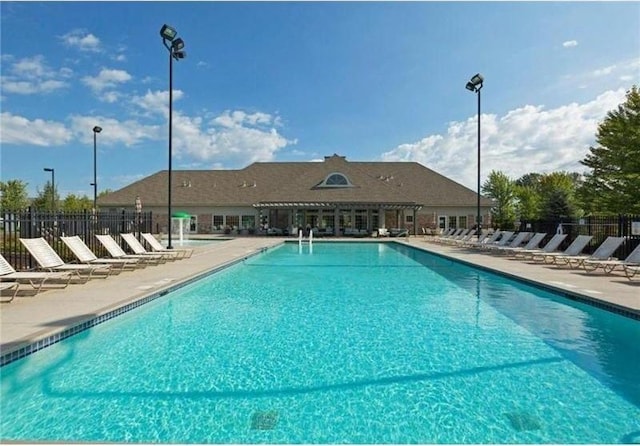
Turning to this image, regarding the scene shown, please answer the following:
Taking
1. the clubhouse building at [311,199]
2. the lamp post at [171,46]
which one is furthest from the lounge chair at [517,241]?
the clubhouse building at [311,199]

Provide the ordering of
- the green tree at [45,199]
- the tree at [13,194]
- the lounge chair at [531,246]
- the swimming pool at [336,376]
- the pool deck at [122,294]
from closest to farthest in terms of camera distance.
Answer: the swimming pool at [336,376] < the pool deck at [122,294] < the lounge chair at [531,246] < the green tree at [45,199] < the tree at [13,194]

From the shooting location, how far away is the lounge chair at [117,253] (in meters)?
12.1

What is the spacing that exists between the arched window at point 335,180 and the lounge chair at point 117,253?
22858 millimetres

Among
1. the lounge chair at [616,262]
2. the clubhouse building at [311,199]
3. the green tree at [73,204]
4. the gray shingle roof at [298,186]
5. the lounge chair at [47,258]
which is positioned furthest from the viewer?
the green tree at [73,204]

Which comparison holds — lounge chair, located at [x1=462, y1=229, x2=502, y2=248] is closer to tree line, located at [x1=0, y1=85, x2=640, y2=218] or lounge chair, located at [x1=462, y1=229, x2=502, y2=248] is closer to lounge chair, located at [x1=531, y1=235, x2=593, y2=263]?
tree line, located at [x1=0, y1=85, x2=640, y2=218]

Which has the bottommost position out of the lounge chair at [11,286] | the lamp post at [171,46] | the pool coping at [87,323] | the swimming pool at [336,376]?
the swimming pool at [336,376]

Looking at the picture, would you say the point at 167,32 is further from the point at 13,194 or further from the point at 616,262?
the point at 13,194

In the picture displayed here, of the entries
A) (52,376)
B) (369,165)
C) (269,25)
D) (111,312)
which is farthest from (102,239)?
(369,165)

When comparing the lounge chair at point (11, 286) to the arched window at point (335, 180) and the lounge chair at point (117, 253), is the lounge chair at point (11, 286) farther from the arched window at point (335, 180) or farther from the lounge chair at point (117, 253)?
the arched window at point (335, 180)

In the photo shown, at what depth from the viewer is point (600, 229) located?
1764 cm

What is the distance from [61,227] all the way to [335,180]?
83.5 ft

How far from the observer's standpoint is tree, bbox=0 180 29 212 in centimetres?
3766

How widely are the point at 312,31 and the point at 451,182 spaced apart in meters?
26.4

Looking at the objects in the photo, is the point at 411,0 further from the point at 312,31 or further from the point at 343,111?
the point at 343,111
